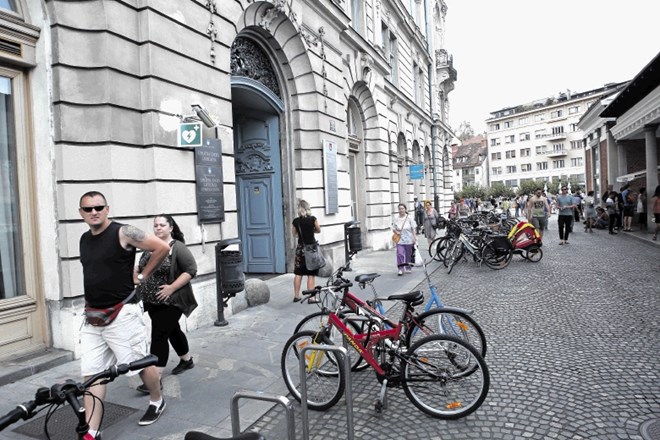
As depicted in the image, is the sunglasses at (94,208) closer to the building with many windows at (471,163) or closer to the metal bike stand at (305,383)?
the metal bike stand at (305,383)

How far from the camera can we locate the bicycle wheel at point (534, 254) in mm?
12273

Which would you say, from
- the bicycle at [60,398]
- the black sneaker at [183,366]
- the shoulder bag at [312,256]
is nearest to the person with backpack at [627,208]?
the shoulder bag at [312,256]

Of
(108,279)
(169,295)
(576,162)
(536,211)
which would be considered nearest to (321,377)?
(169,295)

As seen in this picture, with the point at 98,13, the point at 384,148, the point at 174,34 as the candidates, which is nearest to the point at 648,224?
the point at 384,148

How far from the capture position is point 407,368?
3.94 meters

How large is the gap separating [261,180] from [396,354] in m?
7.70

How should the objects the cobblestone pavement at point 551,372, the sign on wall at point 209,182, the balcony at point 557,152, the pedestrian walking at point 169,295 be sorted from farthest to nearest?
the balcony at point 557,152, the sign on wall at point 209,182, the pedestrian walking at point 169,295, the cobblestone pavement at point 551,372

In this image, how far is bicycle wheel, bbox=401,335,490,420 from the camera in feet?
12.4

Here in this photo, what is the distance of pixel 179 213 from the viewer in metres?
6.88

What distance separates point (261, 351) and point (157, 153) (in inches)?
117

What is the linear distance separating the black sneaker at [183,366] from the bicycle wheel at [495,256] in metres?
8.39

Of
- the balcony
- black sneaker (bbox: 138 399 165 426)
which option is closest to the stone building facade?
black sneaker (bbox: 138 399 165 426)

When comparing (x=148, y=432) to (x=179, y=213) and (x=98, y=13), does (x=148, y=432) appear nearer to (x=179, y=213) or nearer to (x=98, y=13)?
(x=179, y=213)

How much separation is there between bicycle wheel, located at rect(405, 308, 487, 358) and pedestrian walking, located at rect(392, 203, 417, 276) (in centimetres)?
627
